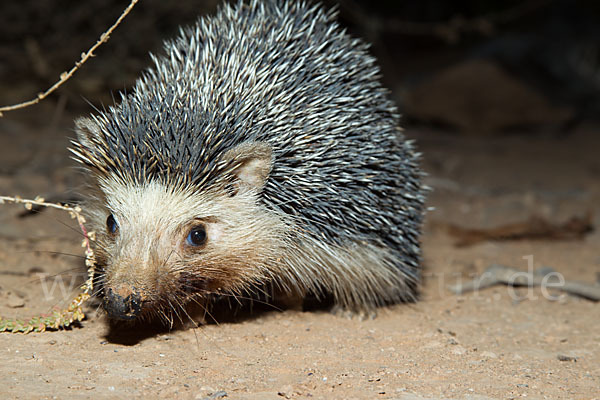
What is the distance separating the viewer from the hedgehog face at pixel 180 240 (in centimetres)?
394

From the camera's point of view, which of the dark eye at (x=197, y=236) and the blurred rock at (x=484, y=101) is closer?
the dark eye at (x=197, y=236)

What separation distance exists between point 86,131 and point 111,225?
706mm

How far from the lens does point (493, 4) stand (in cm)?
1464

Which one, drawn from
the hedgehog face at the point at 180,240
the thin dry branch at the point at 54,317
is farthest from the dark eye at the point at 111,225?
the thin dry branch at the point at 54,317

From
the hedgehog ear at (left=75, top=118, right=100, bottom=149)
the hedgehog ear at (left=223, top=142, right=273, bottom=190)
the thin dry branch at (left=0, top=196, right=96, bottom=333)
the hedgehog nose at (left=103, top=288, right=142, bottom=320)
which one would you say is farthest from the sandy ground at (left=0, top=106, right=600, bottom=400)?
the hedgehog ear at (left=223, top=142, right=273, bottom=190)

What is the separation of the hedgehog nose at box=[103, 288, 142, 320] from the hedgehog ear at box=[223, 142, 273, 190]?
110cm

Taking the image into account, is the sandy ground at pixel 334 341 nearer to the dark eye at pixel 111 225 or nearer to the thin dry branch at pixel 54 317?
the thin dry branch at pixel 54 317

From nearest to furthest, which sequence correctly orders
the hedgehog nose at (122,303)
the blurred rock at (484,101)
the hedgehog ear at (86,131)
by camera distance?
the hedgehog nose at (122,303) → the hedgehog ear at (86,131) → the blurred rock at (484,101)

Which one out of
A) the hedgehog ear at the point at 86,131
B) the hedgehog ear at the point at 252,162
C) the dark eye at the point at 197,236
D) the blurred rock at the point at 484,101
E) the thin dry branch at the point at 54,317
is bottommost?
the thin dry branch at the point at 54,317

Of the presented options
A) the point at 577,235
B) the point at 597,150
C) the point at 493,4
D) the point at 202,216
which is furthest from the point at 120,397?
the point at 493,4

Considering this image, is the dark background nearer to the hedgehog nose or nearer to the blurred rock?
the blurred rock

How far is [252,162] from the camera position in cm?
441

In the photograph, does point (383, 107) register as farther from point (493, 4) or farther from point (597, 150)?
point (493, 4)

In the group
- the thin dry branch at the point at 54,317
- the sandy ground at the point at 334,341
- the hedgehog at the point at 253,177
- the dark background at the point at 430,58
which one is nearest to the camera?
the sandy ground at the point at 334,341
